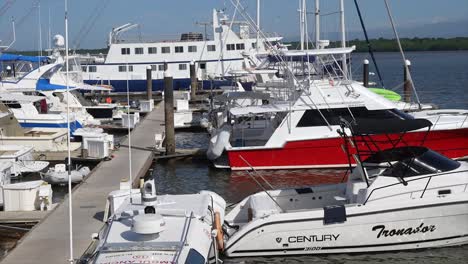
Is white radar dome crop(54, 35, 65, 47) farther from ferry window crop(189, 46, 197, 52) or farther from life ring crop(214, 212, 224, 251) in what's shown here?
ferry window crop(189, 46, 197, 52)

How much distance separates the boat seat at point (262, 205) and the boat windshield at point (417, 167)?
2380mm

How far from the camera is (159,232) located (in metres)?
9.95

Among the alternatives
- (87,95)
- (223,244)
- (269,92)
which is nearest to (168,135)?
(269,92)

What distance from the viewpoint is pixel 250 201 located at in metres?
14.5

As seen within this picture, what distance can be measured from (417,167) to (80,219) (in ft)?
22.3

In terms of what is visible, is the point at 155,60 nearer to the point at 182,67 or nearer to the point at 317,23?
the point at 182,67

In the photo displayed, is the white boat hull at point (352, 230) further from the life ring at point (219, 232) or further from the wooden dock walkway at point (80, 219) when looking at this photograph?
the wooden dock walkway at point (80, 219)

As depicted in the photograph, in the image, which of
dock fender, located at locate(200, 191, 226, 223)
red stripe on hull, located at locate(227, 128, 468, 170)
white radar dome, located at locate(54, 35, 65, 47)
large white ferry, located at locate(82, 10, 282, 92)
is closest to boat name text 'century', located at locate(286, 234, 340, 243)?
dock fender, located at locate(200, 191, 226, 223)

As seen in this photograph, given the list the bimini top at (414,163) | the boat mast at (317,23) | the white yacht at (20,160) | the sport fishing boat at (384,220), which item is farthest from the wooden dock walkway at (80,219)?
the boat mast at (317,23)

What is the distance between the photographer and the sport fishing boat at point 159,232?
30.9 feet

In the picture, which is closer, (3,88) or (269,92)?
(269,92)

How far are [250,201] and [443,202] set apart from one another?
381cm

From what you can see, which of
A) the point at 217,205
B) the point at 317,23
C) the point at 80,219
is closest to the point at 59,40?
the point at 317,23

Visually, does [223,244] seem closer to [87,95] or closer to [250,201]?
[250,201]
